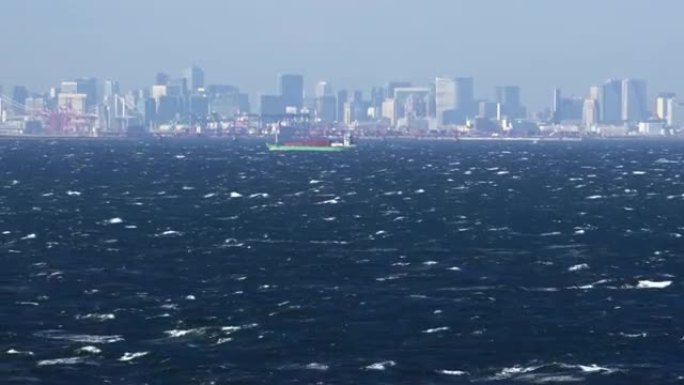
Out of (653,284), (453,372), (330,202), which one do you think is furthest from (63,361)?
(330,202)

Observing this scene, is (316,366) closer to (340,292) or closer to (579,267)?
(340,292)

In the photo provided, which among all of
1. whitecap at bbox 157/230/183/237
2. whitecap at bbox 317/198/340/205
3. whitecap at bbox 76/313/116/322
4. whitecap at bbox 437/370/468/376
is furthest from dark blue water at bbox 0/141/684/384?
whitecap at bbox 317/198/340/205

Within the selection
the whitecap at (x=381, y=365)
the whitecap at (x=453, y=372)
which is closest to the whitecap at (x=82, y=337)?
the whitecap at (x=381, y=365)

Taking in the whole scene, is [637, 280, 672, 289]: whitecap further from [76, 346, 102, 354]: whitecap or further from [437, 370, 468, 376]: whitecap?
[76, 346, 102, 354]: whitecap

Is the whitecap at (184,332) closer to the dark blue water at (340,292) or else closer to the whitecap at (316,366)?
the dark blue water at (340,292)

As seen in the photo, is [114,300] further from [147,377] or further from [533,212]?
[533,212]

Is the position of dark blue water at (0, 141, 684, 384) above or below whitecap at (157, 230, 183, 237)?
below

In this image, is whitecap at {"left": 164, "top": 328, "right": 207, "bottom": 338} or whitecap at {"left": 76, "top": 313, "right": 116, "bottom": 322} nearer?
whitecap at {"left": 164, "top": 328, "right": 207, "bottom": 338}
